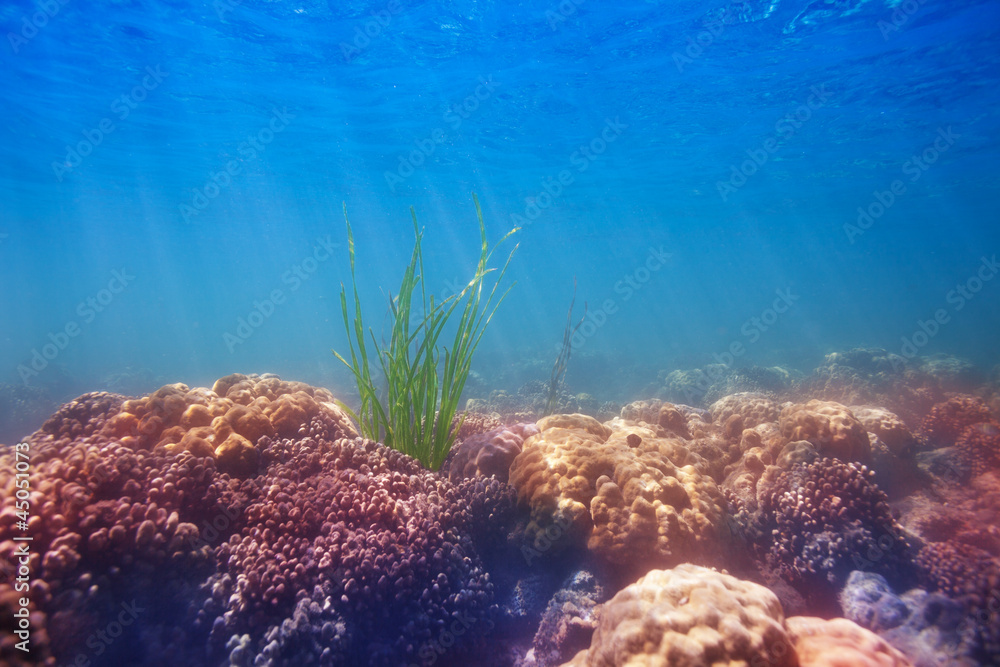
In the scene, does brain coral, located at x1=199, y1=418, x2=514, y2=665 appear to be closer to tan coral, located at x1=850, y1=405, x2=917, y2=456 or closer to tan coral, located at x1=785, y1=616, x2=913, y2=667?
tan coral, located at x1=785, y1=616, x2=913, y2=667

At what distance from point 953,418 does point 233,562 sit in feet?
40.0

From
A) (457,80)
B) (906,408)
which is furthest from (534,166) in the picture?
(906,408)

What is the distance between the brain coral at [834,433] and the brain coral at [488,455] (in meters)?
3.91

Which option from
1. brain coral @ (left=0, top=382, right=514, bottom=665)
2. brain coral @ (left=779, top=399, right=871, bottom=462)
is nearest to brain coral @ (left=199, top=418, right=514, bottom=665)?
brain coral @ (left=0, top=382, right=514, bottom=665)

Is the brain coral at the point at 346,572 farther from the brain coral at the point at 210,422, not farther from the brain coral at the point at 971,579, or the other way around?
the brain coral at the point at 971,579

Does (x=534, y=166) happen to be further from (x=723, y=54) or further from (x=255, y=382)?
(x=255, y=382)

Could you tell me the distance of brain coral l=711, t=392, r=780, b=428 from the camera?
7.98 meters

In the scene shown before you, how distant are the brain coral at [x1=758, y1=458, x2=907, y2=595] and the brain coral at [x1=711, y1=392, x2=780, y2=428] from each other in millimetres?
2879

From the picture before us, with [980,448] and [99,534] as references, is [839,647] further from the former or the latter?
[980,448]

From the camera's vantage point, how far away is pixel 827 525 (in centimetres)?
447

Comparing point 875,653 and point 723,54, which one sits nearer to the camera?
point 875,653

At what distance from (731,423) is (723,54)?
14.4 meters

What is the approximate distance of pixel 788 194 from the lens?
31672 mm

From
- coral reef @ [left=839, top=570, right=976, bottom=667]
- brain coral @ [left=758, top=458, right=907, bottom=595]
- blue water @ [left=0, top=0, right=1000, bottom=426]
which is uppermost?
blue water @ [left=0, top=0, right=1000, bottom=426]
